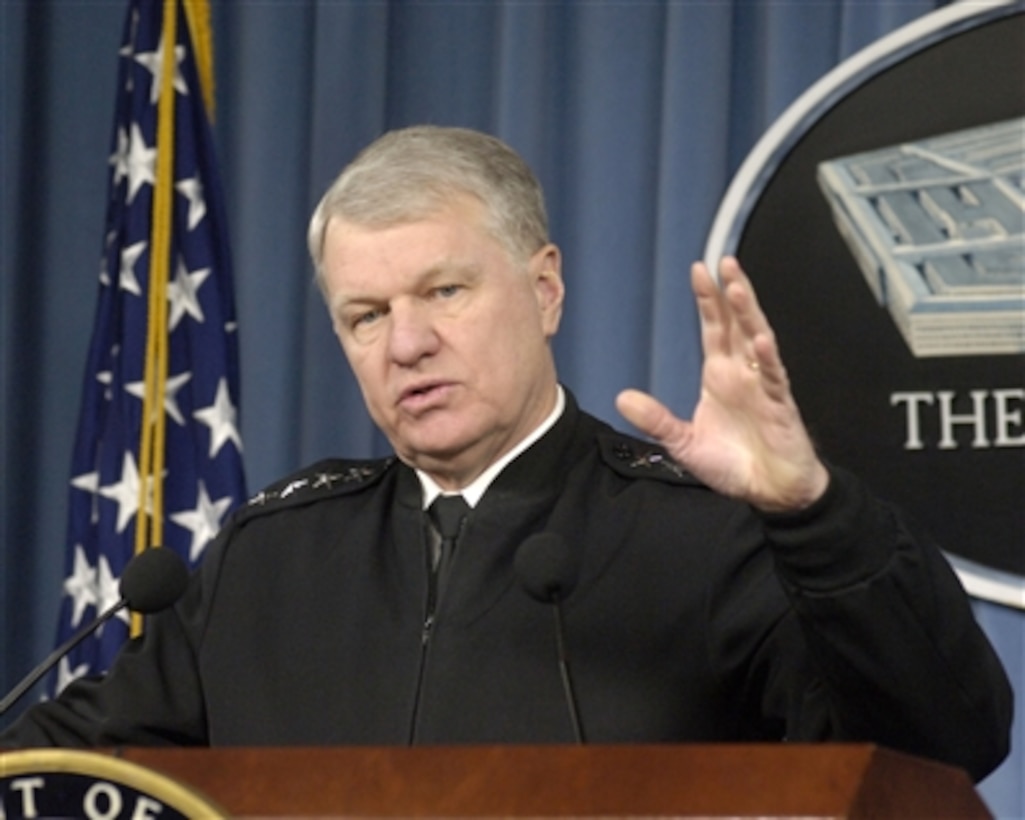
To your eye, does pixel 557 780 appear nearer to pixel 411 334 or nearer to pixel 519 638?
pixel 519 638

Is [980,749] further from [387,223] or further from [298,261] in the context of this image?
[298,261]

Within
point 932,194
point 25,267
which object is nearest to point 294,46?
point 25,267

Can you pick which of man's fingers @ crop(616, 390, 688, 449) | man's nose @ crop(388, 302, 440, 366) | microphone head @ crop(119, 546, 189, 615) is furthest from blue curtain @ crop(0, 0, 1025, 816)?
man's fingers @ crop(616, 390, 688, 449)

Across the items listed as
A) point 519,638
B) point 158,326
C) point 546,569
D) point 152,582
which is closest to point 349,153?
point 158,326

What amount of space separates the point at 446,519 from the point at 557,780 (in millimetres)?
939

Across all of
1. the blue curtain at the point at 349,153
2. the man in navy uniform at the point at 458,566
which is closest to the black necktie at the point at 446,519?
the man in navy uniform at the point at 458,566

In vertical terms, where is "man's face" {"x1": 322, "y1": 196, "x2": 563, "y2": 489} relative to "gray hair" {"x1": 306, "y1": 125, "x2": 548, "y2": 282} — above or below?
below

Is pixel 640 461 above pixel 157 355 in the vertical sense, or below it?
above

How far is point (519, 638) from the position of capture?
7.03 feet

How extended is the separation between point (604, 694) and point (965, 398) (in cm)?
169

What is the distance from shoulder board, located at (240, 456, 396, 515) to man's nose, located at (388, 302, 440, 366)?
28 cm

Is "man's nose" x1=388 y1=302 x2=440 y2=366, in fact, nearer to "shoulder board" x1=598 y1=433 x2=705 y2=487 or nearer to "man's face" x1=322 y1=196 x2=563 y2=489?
"man's face" x1=322 y1=196 x2=563 y2=489

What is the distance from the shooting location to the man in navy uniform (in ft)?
6.80

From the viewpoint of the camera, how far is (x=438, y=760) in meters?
1.39
